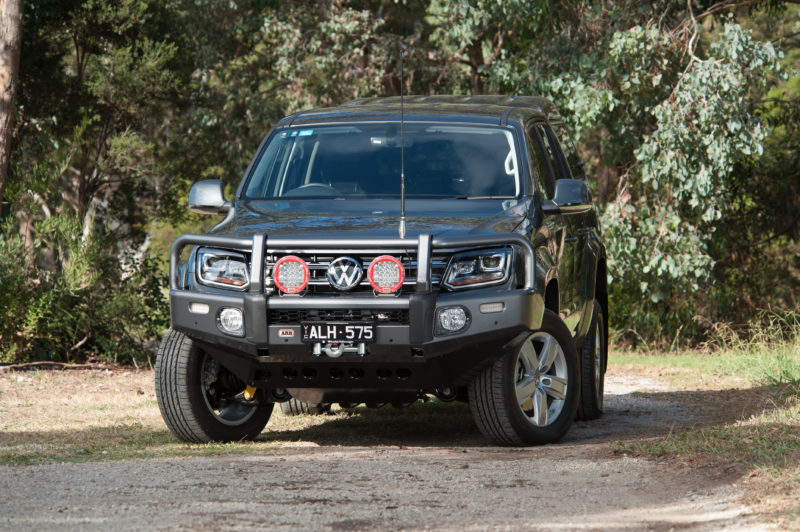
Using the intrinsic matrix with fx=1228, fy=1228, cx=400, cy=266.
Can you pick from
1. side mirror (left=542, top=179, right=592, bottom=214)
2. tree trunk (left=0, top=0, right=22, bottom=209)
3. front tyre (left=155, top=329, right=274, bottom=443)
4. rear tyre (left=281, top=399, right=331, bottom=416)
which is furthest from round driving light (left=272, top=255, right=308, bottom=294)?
tree trunk (left=0, top=0, right=22, bottom=209)

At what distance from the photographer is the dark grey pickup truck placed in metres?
6.38

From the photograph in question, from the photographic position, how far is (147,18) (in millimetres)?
15570

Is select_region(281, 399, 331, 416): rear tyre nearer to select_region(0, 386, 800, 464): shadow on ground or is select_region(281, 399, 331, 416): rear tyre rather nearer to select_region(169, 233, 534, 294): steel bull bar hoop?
select_region(0, 386, 800, 464): shadow on ground

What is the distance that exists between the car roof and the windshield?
2.9 inches

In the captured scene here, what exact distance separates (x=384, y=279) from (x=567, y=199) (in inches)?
59.9

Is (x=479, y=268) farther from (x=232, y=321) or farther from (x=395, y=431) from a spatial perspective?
(x=395, y=431)

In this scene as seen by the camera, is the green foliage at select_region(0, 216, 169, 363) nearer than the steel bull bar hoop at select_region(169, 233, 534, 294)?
No

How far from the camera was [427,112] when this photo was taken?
8.00 metres

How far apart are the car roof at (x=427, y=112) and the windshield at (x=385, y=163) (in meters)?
0.07

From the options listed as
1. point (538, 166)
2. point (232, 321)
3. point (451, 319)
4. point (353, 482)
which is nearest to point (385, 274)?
point (451, 319)

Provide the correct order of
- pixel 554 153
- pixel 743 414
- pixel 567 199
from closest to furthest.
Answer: pixel 567 199
pixel 743 414
pixel 554 153

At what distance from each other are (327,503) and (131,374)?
7797 millimetres

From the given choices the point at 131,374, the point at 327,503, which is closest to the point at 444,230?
the point at 327,503

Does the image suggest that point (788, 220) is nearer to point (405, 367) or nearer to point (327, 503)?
point (405, 367)
